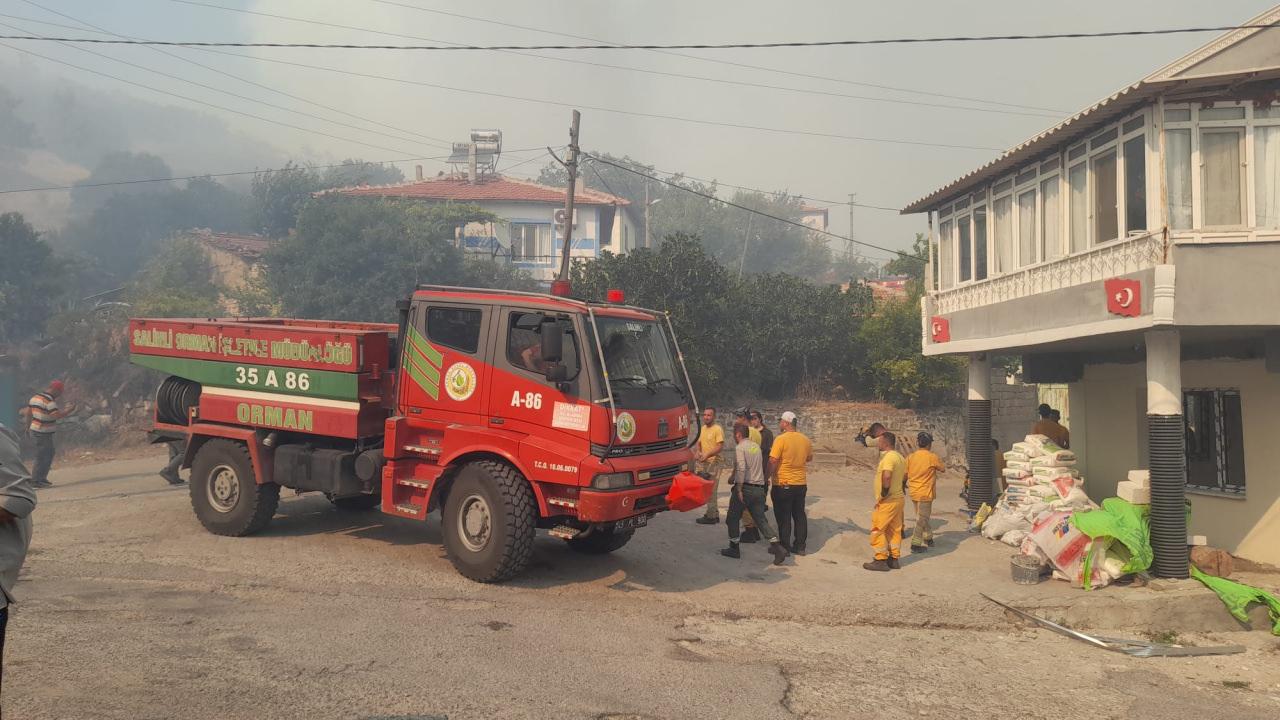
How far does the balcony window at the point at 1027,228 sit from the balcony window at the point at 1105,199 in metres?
1.61

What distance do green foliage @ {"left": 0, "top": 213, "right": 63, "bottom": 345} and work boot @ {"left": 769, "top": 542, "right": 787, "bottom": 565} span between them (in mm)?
30475

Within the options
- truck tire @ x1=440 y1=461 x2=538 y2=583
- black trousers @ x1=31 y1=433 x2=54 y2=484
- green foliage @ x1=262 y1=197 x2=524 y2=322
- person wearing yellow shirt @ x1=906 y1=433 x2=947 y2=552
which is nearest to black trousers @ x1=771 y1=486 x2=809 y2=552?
person wearing yellow shirt @ x1=906 y1=433 x2=947 y2=552

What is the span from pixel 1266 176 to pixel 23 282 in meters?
36.4

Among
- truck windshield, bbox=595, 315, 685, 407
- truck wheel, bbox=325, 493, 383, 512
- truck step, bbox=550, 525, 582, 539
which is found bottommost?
truck wheel, bbox=325, 493, 383, 512

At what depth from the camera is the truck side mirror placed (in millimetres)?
7457

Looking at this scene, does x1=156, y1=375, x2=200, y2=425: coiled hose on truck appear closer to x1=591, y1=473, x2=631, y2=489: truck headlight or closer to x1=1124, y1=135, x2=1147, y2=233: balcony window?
x1=591, y1=473, x2=631, y2=489: truck headlight

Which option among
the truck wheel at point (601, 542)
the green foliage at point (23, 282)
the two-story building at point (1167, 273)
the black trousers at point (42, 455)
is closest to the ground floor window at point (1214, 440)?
the two-story building at point (1167, 273)

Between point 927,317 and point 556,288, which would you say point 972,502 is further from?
point 556,288

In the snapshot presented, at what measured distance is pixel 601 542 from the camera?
937cm

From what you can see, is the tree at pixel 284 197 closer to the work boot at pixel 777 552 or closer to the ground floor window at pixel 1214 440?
the work boot at pixel 777 552

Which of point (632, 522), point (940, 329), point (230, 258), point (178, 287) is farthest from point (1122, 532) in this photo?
point (230, 258)

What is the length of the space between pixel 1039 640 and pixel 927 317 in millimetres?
8810

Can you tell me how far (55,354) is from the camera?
25031 mm

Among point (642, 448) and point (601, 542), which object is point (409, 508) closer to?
point (601, 542)
